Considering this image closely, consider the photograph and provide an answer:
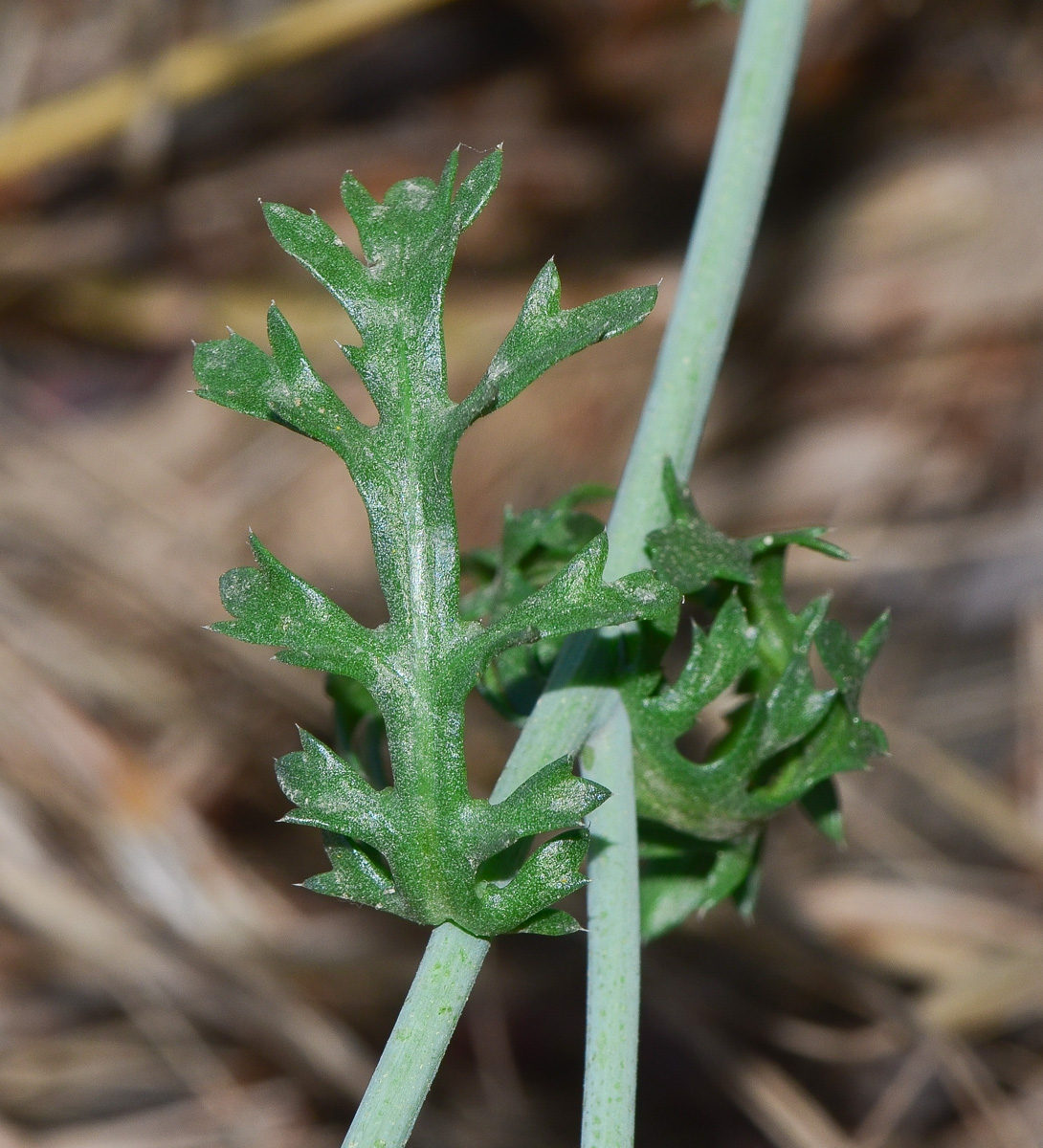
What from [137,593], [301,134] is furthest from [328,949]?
[301,134]

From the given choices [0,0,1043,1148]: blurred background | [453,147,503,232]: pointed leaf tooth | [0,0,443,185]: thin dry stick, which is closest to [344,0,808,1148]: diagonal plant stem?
[453,147,503,232]: pointed leaf tooth

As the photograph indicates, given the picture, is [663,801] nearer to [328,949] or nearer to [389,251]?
[389,251]

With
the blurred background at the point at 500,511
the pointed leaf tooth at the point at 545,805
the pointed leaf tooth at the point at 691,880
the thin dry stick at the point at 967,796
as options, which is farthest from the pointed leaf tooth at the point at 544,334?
the thin dry stick at the point at 967,796

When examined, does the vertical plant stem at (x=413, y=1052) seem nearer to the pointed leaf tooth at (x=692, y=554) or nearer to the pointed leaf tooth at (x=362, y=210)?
the pointed leaf tooth at (x=692, y=554)

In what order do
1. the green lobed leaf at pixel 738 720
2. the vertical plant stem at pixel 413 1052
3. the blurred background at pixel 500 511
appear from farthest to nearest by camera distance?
1. the blurred background at pixel 500 511
2. the green lobed leaf at pixel 738 720
3. the vertical plant stem at pixel 413 1052

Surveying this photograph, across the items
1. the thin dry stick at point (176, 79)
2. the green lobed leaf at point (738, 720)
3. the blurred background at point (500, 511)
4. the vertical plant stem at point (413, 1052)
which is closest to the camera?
the vertical plant stem at point (413, 1052)

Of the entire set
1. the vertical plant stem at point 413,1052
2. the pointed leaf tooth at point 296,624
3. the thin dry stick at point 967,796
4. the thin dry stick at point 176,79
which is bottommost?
the vertical plant stem at point 413,1052

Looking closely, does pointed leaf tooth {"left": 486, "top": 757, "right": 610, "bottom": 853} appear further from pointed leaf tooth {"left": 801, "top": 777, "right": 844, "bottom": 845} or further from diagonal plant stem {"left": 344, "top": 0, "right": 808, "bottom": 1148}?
pointed leaf tooth {"left": 801, "top": 777, "right": 844, "bottom": 845}
